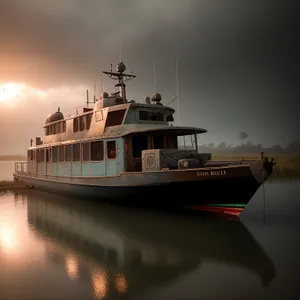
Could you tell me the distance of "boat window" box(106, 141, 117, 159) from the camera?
13.7 metres

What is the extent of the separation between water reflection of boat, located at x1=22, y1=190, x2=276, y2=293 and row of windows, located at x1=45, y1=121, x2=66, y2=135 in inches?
277

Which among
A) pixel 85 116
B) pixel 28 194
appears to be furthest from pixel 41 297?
pixel 28 194

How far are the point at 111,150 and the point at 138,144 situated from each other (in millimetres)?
1324

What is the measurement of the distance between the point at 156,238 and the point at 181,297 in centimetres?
369

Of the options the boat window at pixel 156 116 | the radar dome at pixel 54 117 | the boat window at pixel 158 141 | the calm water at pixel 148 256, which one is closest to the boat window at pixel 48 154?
the radar dome at pixel 54 117

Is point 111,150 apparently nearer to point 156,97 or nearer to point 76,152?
point 76,152

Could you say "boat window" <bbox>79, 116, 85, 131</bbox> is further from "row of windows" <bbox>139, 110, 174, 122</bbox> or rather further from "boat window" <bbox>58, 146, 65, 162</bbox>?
"row of windows" <bbox>139, 110, 174, 122</bbox>

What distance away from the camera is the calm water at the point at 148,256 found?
18.1 feet

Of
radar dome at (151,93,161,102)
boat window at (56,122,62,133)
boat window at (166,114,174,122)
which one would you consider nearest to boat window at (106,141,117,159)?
boat window at (166,114,174,122)

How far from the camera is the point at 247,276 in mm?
6074

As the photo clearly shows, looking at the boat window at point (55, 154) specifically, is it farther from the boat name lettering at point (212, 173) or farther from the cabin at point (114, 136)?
the boat name lettering at point (212, 173)

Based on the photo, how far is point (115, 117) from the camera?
A: 14.4 m

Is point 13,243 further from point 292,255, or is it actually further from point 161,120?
point 161,120

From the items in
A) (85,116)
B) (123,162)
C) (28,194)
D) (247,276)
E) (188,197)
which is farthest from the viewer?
(28,194)
